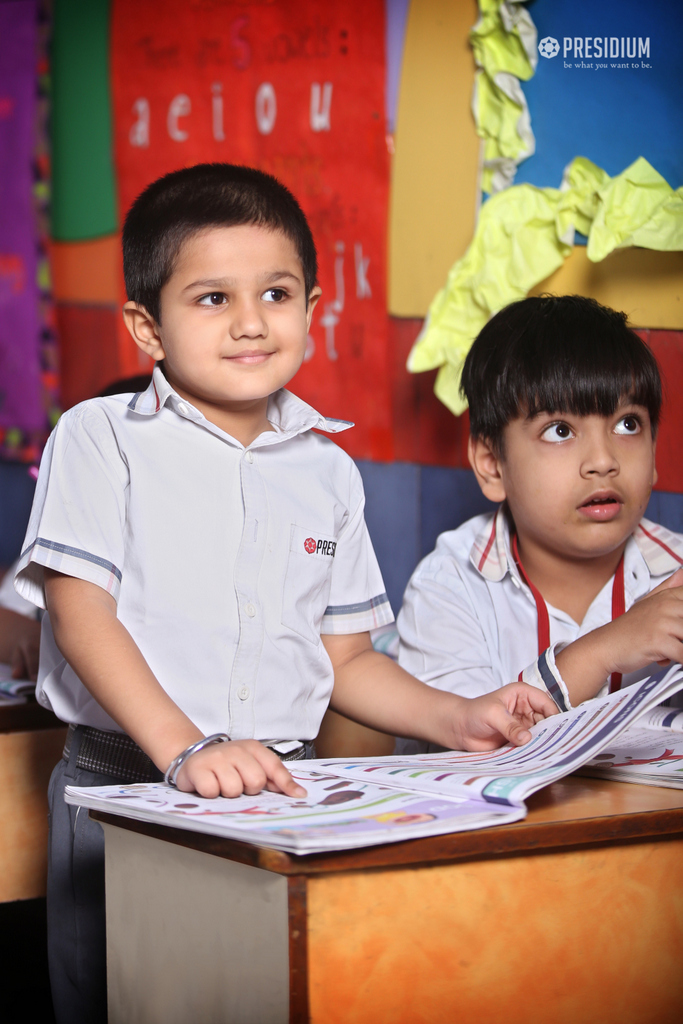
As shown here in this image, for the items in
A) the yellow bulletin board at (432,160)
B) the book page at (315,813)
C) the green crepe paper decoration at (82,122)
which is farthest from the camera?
the green crepe paper decoration at (82,122)

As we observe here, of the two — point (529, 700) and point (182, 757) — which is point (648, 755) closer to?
point (529, 700)

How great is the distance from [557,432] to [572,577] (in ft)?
0.63

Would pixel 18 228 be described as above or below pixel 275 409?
above

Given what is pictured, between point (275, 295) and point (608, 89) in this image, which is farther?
point (608, 89)

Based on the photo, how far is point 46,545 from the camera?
92cm

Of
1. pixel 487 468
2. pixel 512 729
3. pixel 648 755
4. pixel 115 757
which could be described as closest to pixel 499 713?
pixel 512 729

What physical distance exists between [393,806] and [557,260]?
1059 mm

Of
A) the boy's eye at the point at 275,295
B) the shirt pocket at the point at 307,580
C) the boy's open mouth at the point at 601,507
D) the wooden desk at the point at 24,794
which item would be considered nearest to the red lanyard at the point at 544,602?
the boy's open mouth at the point at 601,507

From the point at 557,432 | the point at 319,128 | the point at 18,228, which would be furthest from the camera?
the point at 18,228

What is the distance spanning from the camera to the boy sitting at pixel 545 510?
121 centimetres

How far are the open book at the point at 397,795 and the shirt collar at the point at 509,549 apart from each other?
0.42 m

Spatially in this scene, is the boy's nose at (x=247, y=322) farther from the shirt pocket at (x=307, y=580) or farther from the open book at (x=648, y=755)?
the open book at (x=648, y=755)

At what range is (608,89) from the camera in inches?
60.2

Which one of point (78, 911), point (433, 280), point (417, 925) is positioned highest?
point (433, 280)
